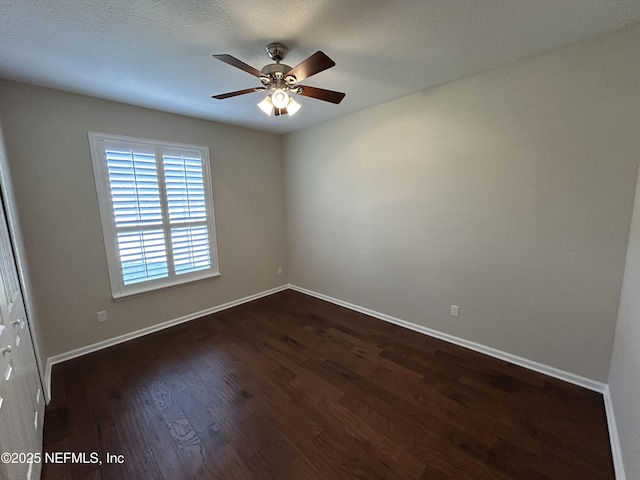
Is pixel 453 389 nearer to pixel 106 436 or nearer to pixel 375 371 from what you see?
pixel 375 371

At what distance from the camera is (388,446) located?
1614mm

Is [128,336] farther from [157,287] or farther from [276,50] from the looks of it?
[276,50]

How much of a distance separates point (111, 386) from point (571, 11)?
168 inches

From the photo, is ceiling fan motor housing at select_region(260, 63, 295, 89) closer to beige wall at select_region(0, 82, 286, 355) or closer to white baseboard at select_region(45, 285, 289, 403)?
beige wall at select_region(0, 82, 286, 355)

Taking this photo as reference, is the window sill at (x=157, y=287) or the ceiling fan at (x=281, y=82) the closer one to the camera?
the ceiling fan at (x=281, y=82)

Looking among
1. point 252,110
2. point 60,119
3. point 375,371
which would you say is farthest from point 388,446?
point 60,119

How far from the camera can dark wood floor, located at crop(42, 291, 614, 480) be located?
4.93 ft

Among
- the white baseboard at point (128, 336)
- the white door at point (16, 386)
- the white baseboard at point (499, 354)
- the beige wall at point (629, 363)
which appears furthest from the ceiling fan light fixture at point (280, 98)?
the white baseboard at point (128, 336)

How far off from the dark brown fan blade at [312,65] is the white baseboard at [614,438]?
2768mm

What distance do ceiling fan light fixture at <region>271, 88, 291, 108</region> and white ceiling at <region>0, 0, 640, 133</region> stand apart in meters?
0.33

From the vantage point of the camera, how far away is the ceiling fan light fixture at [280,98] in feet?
6.09

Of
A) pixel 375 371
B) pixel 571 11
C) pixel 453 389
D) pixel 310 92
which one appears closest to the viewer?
pixel 571 11

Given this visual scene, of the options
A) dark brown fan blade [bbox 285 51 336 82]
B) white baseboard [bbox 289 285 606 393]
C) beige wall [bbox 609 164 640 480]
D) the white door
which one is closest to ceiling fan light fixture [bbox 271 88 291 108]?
dark brown fan blade [bbox 285 51 336 82]

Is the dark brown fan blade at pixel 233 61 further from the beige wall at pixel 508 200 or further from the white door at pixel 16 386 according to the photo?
the beige wall at pixel 508 200
